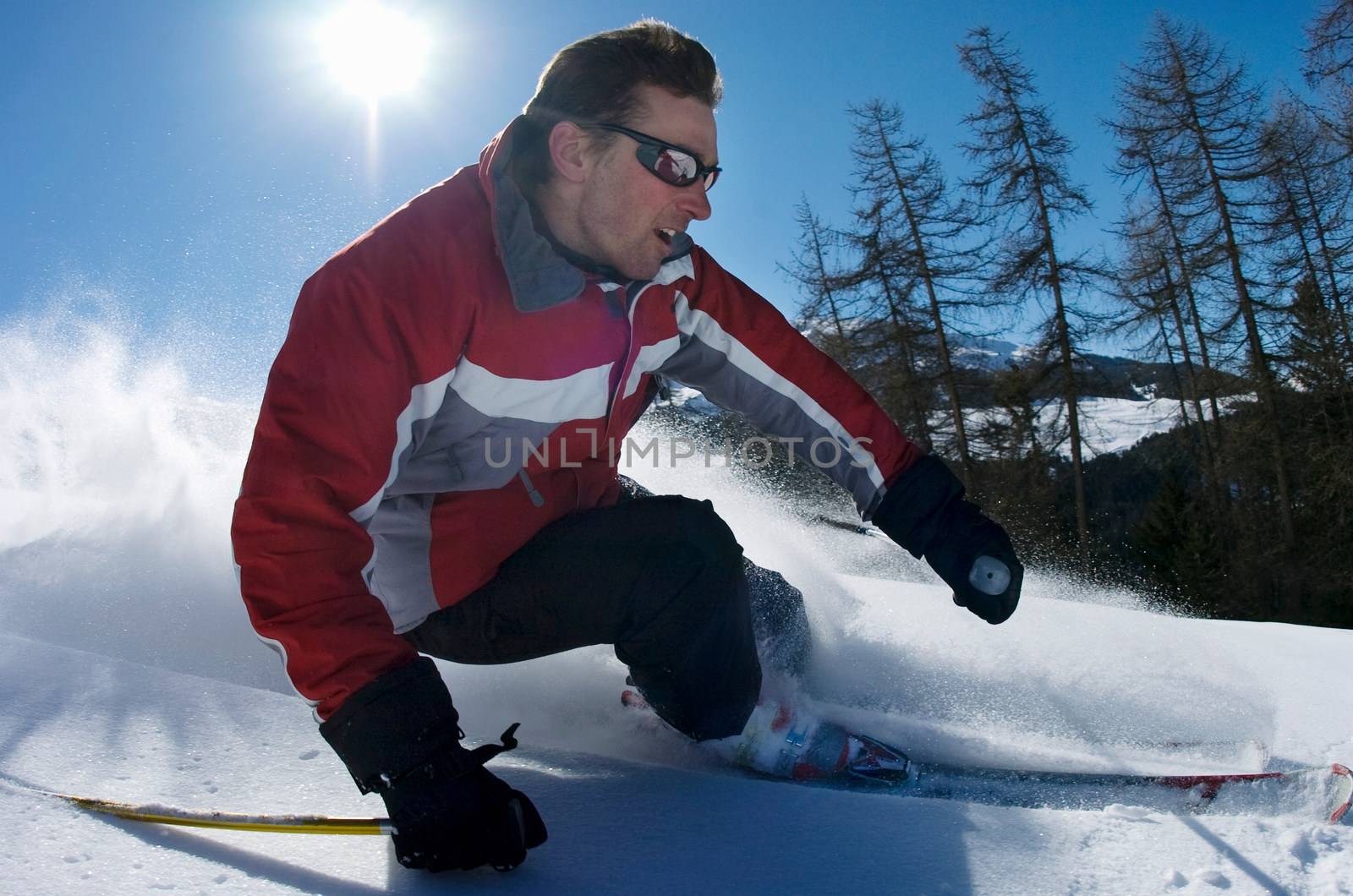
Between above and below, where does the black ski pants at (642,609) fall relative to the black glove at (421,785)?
above

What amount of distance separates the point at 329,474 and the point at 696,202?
105cm

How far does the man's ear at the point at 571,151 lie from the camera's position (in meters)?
1.89

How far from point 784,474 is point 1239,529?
9765 millimetres

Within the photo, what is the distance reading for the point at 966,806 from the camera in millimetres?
1591

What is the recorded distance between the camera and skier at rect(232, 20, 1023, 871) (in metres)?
1.44

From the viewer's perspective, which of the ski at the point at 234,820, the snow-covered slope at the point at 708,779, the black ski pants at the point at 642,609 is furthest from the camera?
the black ski pants at the point at 642,609

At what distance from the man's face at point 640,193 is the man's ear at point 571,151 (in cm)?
3

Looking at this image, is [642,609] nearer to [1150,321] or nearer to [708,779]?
[708,779]

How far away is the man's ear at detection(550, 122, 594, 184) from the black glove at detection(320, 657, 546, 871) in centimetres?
116

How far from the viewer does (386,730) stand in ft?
→ 4.16

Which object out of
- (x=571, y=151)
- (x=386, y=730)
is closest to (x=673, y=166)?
(x=571, y=151)

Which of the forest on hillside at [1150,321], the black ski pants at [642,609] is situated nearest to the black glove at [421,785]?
the black ski pants at [642,609]

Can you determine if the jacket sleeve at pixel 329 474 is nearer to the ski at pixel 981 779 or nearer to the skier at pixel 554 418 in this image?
the skier at pixel 554 418

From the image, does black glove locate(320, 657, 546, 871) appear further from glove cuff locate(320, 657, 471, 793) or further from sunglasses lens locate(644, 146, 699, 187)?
sunglasses lens locate(644, 146, 699, 187)
